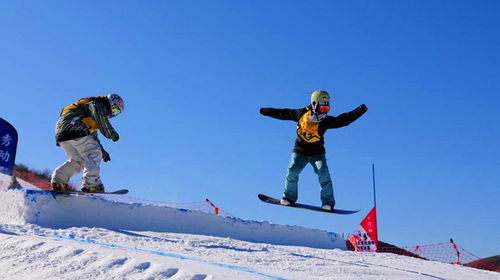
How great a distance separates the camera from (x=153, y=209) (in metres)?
7.22

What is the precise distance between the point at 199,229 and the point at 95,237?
101 inches

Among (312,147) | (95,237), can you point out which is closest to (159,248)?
(95,237)

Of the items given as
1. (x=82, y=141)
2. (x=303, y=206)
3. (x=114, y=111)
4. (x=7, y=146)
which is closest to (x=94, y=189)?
(x=82, y=141)

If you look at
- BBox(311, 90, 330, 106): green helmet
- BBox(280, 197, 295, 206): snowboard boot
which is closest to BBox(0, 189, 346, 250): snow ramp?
BBox(280, 197, 295, 206): snowboard boot

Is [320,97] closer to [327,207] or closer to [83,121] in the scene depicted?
[327,207]

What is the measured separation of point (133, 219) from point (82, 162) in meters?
1.19

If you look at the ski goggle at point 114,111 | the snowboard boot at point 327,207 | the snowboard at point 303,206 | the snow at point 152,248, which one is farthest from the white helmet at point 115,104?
the snowboard boot at point 327,207

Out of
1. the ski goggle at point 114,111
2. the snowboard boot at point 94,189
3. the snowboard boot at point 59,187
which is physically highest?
the ski goggle at point 114,111

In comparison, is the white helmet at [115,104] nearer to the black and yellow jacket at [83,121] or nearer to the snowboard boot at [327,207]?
the black and yellow jacket at [83,121]

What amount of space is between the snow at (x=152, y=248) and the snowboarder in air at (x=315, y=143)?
1318 mm

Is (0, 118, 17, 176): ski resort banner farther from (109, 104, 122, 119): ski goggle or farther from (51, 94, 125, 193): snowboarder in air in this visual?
(109, 104, 122, 119): ski goggle

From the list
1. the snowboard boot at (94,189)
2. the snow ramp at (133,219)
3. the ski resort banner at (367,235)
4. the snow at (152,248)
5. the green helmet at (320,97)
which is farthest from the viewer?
the ski resort banner at (367,235)

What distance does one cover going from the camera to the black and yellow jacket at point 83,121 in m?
6.39

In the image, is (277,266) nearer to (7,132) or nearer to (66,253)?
(66,253)
